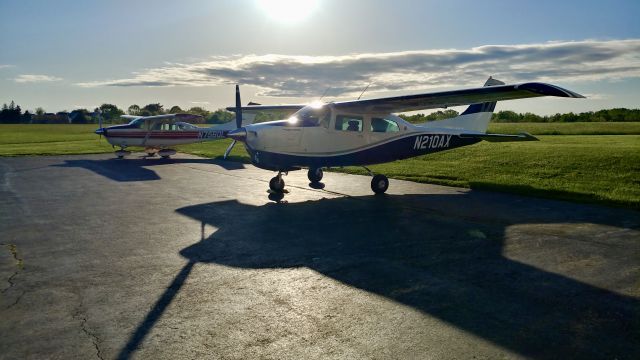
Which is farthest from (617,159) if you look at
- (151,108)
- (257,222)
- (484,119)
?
(151,108)

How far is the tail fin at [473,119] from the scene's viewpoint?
15539 millimetres

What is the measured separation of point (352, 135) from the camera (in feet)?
43.1

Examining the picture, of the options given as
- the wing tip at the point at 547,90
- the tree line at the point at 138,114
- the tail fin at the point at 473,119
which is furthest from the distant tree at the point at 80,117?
the wing tip at the point at 547,90

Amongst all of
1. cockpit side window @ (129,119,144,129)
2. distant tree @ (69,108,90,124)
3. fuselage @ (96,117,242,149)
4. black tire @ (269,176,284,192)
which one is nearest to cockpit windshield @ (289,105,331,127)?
black tire @ (269,176,284,192)

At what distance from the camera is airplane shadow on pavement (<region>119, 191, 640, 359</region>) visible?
4359mm

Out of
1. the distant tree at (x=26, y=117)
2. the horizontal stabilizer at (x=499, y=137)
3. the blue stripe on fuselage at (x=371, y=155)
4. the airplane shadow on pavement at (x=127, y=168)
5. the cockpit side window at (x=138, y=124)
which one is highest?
the distant tree at (x=26, y=117)

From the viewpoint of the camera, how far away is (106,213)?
10.4m

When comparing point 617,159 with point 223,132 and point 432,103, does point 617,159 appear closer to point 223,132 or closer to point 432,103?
point 432,103

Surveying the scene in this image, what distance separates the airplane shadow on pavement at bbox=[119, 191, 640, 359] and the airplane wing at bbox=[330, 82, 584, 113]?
259 centimetres

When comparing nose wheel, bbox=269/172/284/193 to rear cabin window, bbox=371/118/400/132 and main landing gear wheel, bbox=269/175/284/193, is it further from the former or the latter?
rear cabin window, bbox=371/118/400/132

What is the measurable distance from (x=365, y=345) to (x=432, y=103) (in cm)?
941

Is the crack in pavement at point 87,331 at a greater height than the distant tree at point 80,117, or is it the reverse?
the distant tree at point 80,117

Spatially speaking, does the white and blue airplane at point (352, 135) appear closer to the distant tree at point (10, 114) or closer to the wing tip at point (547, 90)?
the wing tip at point (547, 90)

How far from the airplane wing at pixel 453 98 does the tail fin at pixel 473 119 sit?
9.45ft
